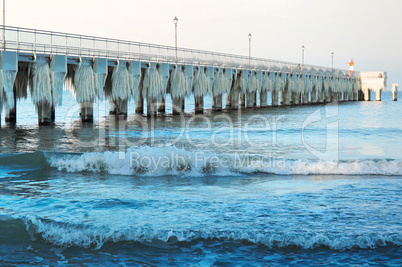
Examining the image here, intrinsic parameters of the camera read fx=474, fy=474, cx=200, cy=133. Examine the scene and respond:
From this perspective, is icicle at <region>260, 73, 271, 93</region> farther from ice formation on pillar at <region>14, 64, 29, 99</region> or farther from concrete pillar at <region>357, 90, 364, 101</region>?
concrete pillar at <region>357, 90, 364, 101</region>

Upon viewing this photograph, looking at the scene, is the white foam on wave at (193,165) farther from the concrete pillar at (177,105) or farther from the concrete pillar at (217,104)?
the concrete pillar at (217,104)

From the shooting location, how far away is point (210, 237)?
6.86 metres

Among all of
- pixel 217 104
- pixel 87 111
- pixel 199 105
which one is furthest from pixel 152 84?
pixel 217 104

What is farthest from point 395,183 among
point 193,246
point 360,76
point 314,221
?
point 360,76

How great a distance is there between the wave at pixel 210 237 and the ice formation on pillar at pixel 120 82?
72.2 ft

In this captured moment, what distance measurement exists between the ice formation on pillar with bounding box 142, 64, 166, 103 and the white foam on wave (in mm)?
18148

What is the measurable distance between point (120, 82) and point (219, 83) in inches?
526

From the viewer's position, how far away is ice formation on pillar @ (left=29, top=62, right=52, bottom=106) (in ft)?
75.4

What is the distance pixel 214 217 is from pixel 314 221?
1.60 m

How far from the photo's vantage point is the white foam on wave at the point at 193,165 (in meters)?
12.7

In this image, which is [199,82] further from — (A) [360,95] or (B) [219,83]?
(A) [360,95]

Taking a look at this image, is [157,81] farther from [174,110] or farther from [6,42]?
[6,42]

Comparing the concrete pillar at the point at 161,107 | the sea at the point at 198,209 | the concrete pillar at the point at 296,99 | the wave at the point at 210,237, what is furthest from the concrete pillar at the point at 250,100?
the wave at the point at 210,237

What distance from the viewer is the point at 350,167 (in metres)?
12.9
